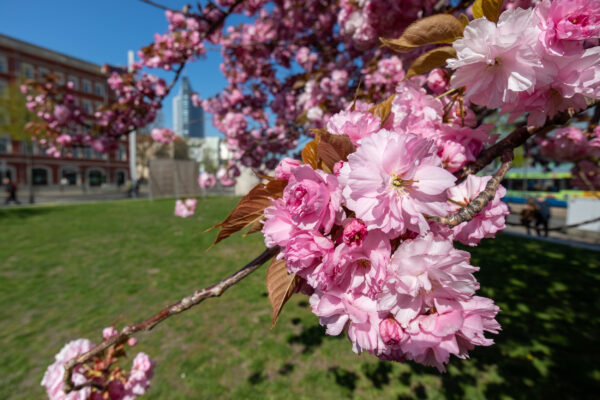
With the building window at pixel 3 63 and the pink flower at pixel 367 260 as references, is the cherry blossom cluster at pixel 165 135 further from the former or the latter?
the building window at pixel 3 63

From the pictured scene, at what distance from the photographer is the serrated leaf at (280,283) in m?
0.72

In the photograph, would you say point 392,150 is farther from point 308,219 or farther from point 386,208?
point 308,219

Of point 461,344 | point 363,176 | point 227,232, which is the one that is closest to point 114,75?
point 227,232

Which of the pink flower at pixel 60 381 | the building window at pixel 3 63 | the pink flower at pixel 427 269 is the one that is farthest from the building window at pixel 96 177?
the pink flower at pixel 427 269

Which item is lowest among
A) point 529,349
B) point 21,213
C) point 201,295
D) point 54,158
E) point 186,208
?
point 529,349

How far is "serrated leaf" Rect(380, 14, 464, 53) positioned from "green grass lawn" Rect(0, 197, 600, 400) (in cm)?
147

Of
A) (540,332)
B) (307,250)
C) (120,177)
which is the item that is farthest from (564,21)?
(120,177)

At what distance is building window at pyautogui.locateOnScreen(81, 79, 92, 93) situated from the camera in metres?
36.6

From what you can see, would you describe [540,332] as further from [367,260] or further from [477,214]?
[367,260]

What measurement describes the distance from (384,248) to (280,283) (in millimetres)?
283

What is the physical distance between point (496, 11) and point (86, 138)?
4.61 m

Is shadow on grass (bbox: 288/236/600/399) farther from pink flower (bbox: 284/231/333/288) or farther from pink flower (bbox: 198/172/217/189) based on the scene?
pink flower (bbox: 198/172/217/189)

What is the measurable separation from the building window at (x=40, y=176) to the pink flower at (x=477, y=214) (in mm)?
45018

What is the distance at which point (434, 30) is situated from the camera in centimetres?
73
